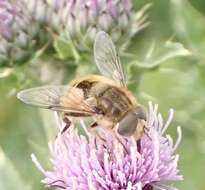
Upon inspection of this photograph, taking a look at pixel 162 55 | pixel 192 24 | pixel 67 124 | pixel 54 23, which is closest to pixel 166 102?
pixel 192 24

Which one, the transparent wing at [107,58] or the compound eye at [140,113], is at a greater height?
the transparent wing at [107,58]

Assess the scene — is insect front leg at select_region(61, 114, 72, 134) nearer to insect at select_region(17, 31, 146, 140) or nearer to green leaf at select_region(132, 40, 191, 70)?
insect at select_region(17, 31, 146, 140)

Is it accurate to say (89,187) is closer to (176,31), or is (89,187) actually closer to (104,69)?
(104,69)

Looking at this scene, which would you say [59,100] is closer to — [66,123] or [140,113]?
[66,123]

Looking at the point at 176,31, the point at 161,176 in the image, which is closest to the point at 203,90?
the point at 176,31

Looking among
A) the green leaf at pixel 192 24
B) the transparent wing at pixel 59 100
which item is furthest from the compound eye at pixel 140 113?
the green leaf at pixel 192 24

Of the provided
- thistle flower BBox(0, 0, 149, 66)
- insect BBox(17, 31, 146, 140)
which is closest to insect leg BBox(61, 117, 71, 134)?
insect BBox(17, 31, 146, 140)

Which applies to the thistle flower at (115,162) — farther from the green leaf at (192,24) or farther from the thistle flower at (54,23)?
the green leaf at (192,24)
